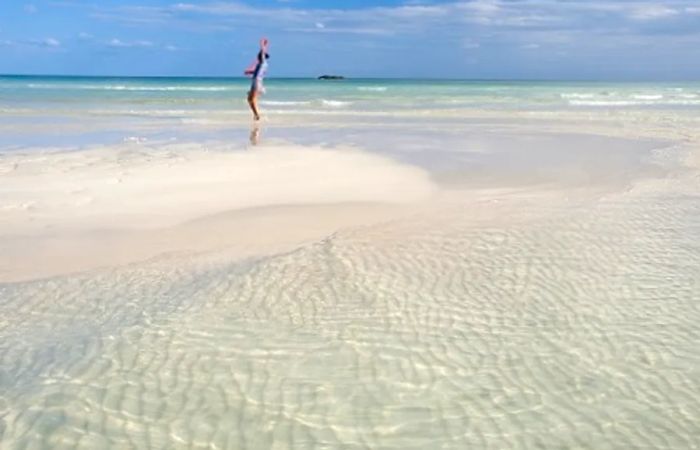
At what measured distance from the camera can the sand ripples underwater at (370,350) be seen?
3117 millimetres

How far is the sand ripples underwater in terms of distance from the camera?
3.12m

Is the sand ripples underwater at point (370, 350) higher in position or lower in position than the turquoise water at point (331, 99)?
lower

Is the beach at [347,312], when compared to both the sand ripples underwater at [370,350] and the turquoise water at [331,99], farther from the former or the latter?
the turquoise water at [331,99]

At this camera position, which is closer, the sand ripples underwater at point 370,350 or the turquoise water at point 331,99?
the sand ripples underwater at point 370,350

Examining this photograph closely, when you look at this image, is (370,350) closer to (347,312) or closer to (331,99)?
(347,312)

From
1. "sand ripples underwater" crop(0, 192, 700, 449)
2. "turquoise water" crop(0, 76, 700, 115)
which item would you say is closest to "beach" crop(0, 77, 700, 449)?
"sand ripples underwater" crop(0, 192, 700, 449)

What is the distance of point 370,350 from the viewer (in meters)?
3.85

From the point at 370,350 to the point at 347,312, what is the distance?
0.56 meters

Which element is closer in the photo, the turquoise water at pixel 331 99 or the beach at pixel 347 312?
the beach at pixel 347 312

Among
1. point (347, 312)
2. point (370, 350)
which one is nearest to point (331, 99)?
point (347, 312)

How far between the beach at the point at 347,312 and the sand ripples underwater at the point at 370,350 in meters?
0.01

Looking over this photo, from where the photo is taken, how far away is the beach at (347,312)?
3174 millimetres

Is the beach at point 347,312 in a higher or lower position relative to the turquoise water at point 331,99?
lower

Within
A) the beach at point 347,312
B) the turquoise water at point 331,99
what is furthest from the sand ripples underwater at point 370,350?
the turquoise water at point 331,99
